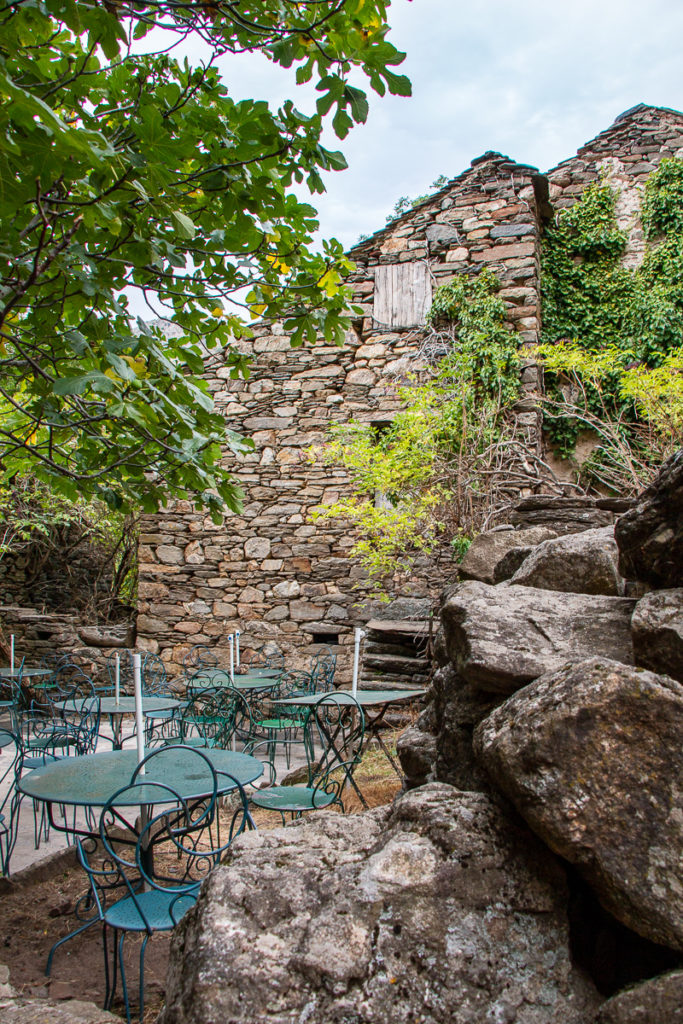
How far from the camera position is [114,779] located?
2.54 m

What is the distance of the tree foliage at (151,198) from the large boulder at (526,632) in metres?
1.09

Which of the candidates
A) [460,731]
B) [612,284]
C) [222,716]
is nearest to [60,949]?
[460,731]

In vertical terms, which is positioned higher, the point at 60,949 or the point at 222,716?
the point at 222,716

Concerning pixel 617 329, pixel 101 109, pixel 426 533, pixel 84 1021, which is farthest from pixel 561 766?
pixel 617 329

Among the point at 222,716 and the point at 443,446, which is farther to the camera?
the point at 443,446

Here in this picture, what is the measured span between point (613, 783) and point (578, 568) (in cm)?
120

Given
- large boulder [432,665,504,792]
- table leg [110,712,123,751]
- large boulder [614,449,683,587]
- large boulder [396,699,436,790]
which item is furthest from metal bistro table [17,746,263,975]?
large boulder [614,449,683,587]

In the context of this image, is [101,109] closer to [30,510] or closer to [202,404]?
[202,404]

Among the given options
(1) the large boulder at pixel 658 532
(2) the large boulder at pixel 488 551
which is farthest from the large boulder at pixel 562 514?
(1) the large boulder at pixel 658 532

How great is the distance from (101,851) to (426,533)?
3683mm

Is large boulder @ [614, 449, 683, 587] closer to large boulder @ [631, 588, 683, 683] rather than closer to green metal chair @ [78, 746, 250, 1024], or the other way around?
large boulder @ [631, 588, 683, 683]

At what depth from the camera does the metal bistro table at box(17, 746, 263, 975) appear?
2.27 meters

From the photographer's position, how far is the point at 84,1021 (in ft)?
5.75

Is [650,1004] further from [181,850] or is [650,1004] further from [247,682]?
[247,682]
